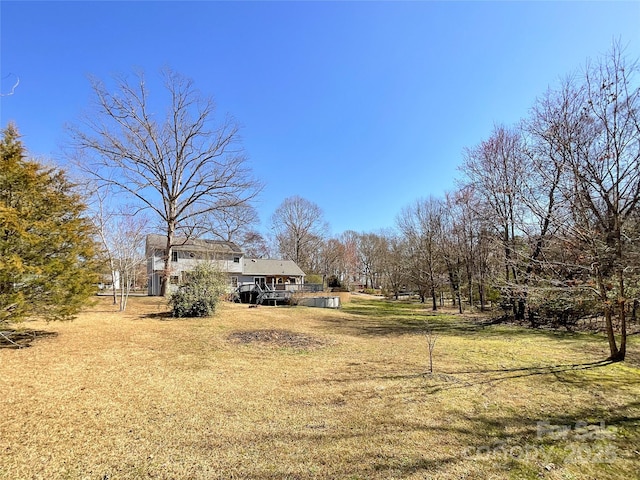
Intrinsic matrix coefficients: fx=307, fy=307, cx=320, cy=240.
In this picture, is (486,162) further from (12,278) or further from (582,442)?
(12,278)

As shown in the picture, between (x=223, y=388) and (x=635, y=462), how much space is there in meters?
5.33

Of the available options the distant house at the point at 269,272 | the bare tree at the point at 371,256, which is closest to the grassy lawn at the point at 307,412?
the distant house at the point at 269,272

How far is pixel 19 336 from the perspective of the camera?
7.60m

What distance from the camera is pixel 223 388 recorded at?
5.21 m

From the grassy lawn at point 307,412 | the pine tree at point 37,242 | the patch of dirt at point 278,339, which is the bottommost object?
the patch of dirt at point 278,339

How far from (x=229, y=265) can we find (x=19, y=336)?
2544 cm

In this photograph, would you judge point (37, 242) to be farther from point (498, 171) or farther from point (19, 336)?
point (498, 171)

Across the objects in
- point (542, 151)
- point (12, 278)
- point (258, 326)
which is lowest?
point (258, 326)

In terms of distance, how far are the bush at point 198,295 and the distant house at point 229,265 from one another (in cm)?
1204

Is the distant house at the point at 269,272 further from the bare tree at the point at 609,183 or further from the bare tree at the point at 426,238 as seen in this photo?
the bare tree at the point at 609,183

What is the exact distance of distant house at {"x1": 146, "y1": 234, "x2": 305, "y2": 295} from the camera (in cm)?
2881

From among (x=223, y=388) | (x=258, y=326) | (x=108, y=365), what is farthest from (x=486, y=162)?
(x=108, y=365)

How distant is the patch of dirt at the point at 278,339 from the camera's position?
352 inches

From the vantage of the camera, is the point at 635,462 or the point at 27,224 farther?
the point at 27,224
